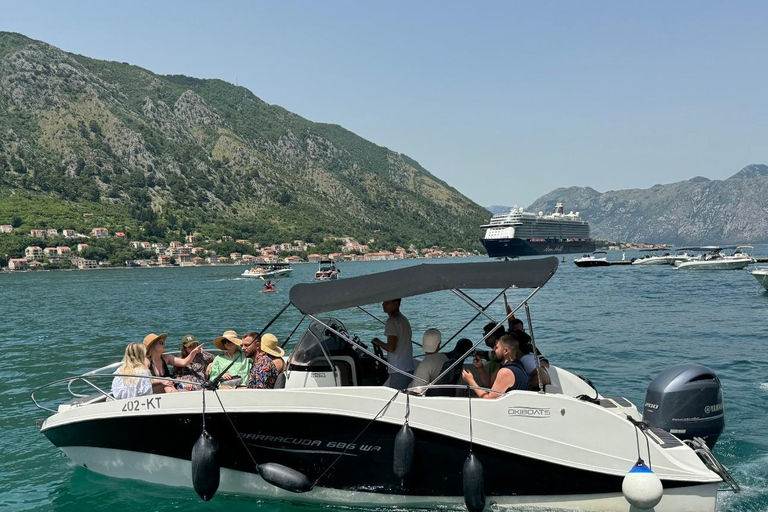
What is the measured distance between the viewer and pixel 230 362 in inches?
295

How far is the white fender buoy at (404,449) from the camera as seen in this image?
19.9ft

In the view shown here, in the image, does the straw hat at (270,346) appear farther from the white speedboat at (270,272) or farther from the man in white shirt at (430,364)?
the white speedboat at (270,272)

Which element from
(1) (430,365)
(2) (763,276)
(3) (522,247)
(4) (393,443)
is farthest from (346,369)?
(3) (522,247)

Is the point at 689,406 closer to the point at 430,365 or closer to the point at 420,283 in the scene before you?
the point at 430,365

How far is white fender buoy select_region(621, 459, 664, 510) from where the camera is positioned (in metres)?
5.62

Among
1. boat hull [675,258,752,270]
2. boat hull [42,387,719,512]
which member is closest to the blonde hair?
boat hull [42,387,719,512]

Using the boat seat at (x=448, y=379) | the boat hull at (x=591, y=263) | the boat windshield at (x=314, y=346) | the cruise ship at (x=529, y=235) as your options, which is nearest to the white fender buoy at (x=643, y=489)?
the boat seat at (x=448, y=379)

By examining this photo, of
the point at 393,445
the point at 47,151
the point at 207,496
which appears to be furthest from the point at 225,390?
the point at 47,151

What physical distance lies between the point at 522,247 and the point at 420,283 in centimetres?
13328

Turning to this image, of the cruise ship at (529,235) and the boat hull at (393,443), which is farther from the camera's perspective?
the cruise ship at (529,235)

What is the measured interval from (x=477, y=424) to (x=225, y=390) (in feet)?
8.46

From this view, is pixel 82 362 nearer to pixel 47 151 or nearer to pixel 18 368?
pixel 18 368

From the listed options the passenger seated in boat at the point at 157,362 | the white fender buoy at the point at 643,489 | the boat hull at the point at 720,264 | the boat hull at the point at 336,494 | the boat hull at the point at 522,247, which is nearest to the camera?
the white fender buoy at the point at 643,489

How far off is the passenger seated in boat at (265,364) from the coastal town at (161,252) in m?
120
